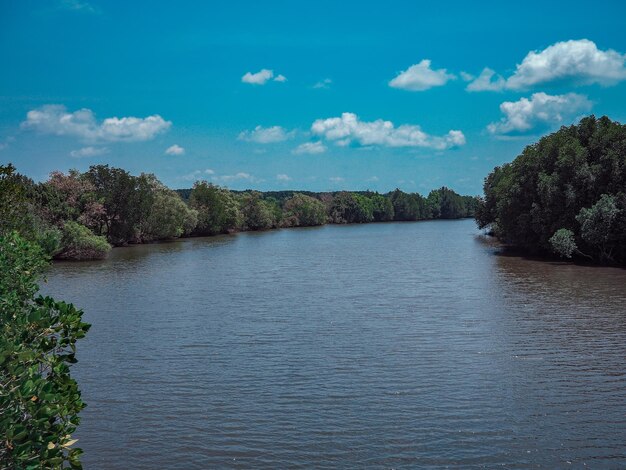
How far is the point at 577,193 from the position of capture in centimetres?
4128

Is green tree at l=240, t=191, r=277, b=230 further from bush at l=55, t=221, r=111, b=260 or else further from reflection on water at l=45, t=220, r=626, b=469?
reflection on water at l=45, t=220, r=626, b=469

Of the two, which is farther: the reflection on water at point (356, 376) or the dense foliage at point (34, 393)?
the reflection on water at point (356, 376)

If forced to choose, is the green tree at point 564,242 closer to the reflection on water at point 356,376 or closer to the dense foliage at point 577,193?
the dense foliage at point 577,193

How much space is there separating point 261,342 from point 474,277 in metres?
20.3

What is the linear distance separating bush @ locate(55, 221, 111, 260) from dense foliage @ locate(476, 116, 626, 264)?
35.7 meters

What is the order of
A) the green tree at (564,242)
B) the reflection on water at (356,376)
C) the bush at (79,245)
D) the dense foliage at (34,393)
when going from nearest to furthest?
the dense foliage at (34,393) < the reflection on water at (356,376) < the green tree at (564,242) < the bush at (79,245)

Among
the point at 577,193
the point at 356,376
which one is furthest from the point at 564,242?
the point at 356,376

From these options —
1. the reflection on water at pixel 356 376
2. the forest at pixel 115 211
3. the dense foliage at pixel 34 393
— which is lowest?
the reflection on water at pixel 356 376

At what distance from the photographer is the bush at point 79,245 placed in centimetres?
4928

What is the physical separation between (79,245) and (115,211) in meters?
17.3

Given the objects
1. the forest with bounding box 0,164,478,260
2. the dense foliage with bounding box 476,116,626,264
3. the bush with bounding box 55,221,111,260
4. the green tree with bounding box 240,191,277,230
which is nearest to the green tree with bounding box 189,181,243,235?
the forest with bounding box 0,164,478,260

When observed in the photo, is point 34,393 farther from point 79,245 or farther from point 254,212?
point 254,212

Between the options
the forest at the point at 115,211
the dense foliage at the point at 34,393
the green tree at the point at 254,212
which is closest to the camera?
Result: the dense foliage at the point at 34,393

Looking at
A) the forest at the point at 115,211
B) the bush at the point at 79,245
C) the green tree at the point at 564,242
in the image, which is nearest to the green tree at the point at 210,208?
the forest at the point at 115,211
